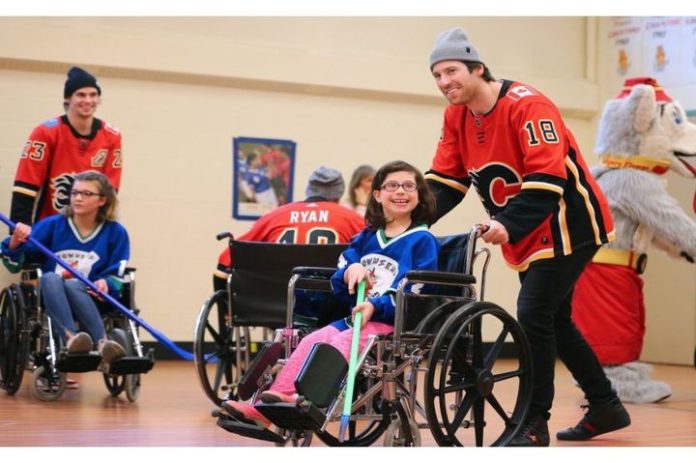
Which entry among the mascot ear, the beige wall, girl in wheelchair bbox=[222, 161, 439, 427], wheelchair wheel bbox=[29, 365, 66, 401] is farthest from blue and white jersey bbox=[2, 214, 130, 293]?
the mascot ear

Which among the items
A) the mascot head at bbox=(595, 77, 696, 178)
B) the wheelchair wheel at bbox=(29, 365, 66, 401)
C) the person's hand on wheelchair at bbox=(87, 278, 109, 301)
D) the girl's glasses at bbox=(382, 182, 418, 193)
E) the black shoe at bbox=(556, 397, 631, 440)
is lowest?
the wheelchair wheel at bbox=(29, 365, 66, 401)

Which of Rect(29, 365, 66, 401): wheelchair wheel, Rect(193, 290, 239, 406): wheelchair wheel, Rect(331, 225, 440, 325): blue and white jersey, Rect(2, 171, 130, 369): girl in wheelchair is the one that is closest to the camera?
Rect(331, 225, 440, 325): blue and white jersey

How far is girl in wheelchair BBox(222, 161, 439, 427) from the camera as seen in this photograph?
9.50 ft

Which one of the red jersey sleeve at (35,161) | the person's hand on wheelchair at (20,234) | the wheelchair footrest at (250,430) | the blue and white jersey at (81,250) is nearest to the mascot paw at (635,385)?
the blue and white jersey at (81,250)

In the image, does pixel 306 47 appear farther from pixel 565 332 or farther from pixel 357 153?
pixel 565 332

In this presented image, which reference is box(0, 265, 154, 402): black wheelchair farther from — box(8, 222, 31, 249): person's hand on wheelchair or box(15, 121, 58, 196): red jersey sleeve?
box(15, 121, 58, 196): red jersey sleeve

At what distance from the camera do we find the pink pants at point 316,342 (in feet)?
9.14

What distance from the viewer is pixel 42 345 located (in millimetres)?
4488

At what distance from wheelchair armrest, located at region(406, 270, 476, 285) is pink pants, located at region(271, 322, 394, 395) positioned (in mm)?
173

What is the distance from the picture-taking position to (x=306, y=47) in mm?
6773

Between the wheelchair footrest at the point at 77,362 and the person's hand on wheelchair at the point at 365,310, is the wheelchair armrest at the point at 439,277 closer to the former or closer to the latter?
the person's hand on wheelchair at the point at 365,310

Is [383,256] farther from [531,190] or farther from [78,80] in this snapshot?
[78,80]
